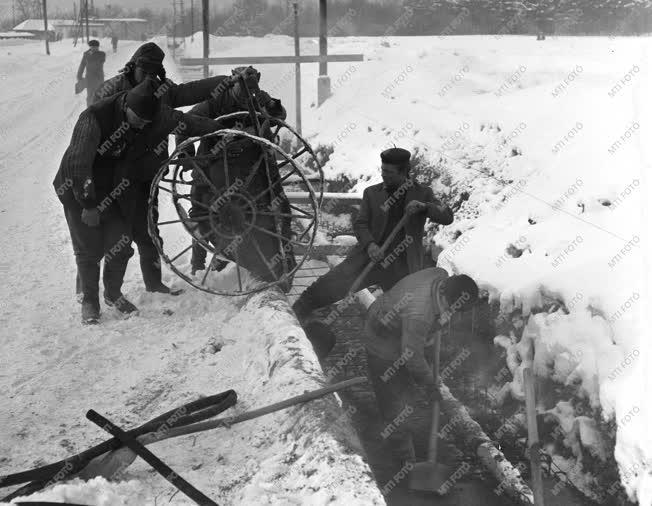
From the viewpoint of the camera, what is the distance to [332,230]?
29.5 feet

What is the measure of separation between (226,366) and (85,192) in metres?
1.46

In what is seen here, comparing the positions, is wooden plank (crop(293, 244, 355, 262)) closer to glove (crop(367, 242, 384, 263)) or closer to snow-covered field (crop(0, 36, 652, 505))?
snow-covered field (crop(0, 36, 652, 505))

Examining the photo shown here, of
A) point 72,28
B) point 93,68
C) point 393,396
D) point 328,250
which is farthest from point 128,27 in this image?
point 393,396

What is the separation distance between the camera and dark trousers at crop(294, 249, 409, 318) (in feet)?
18.6

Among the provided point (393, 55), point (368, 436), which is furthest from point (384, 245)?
point (393, 55)

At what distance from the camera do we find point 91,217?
200 inches

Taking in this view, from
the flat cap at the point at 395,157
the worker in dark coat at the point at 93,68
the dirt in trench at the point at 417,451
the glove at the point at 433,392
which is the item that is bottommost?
the dirt in trench at the point at 417,451

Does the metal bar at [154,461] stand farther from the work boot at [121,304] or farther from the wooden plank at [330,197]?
the wooden plank at [330,197]

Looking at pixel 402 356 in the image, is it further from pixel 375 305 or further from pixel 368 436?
pixel 368 436

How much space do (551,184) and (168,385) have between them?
13.3ft

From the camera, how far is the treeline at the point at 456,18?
75.5ft

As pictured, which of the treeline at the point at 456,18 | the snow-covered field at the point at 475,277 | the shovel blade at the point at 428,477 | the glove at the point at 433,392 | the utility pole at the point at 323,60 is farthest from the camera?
the treeline at the point at 456,18

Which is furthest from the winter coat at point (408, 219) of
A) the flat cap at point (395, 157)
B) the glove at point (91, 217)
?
the glove at point (91, 217)

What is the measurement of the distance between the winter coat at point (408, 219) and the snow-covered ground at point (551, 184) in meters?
0.78
